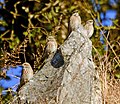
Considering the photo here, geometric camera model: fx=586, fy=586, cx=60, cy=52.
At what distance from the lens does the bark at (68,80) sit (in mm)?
4762

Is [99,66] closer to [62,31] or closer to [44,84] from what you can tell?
[44,84]

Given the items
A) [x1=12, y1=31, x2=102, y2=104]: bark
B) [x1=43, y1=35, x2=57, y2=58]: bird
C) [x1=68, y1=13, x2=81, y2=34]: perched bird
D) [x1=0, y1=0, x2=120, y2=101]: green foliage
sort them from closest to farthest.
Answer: [x1=12, y1=31, x2=102, y2=104]: bark
[x1=68, y1=13, x2=81, y2=34]: perched bird
[x1=43, y1=35, x2=57, y2=58]: bird
[x1=0, y1=0, x2=120, y2=101]: green foliage

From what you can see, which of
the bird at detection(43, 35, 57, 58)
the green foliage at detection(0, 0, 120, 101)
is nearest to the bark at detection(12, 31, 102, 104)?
the bird at detection(43, 35, 57, 58)

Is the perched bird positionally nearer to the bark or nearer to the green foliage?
the bark

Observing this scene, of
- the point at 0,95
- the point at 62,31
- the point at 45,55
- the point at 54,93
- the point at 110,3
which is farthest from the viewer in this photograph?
the point at 110,3

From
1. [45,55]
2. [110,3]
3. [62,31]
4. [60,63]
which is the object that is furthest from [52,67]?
[110,3]

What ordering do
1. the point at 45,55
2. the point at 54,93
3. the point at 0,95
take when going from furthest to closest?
the point at 0,95 → the point at 45,55 → the point at 54,93

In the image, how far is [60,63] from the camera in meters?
5.00

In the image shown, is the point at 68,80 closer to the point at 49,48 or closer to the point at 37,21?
the point at 49,48

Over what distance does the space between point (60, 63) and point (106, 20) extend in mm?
3192

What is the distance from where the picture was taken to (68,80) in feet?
15.8

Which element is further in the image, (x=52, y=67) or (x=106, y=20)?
(x=106, y=20)

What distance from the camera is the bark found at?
476cm

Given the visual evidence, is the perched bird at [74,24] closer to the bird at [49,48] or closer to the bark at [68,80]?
the bird at [49,48]
